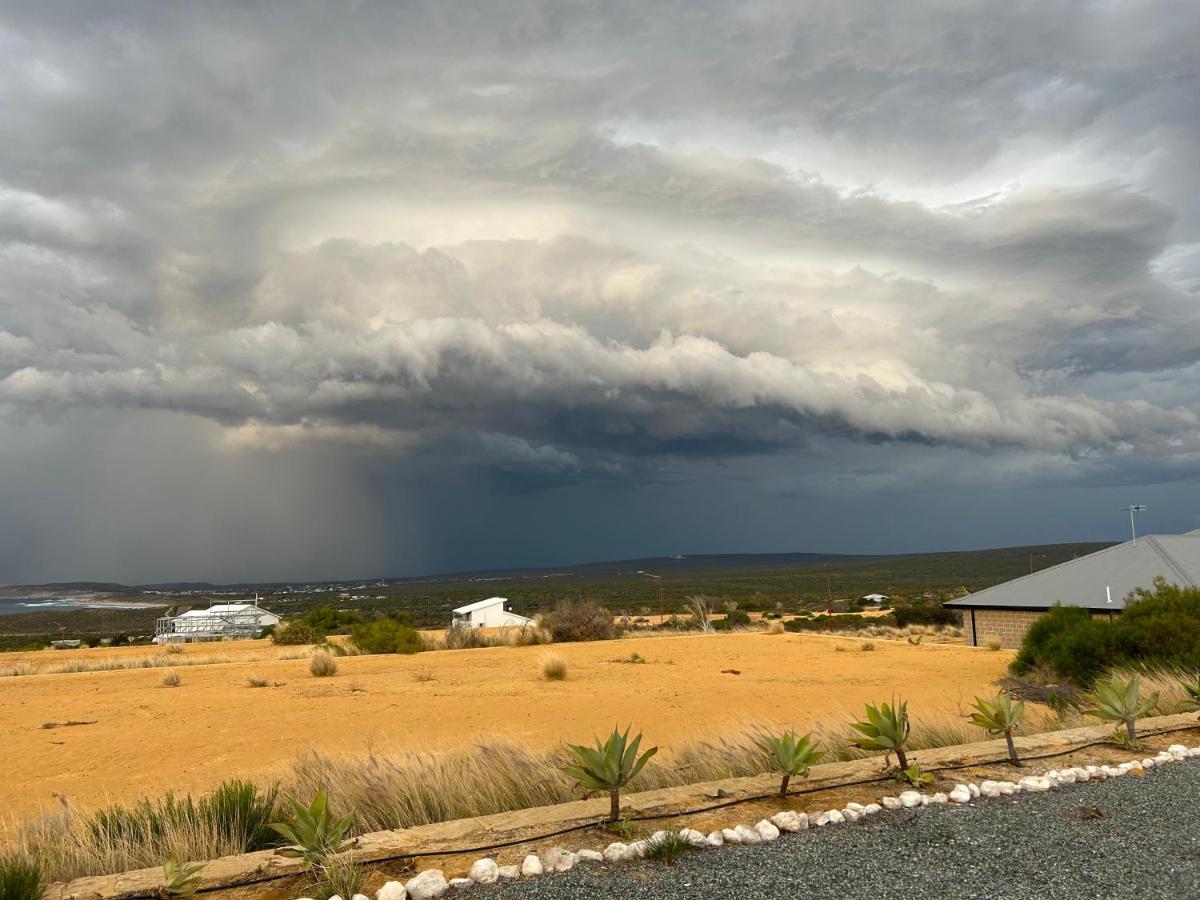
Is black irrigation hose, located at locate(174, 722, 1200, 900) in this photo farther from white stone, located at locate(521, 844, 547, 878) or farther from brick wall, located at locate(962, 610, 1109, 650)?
brick wall, located at locate(962, 610, 1109, 650)

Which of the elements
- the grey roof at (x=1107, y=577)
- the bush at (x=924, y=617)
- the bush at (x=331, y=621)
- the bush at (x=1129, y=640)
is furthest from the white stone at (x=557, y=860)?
the bush at (x=924, y=617)

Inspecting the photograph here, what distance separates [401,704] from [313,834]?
1199 cm

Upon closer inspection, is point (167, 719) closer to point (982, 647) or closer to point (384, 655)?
point (384, 655)

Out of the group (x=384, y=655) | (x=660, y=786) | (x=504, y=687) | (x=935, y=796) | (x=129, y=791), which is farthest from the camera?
(x=384, y=655)

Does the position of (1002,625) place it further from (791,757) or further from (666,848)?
(666,848)

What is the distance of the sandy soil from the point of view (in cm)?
1129

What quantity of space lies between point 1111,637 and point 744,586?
85020 mm

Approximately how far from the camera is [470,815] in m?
6.46

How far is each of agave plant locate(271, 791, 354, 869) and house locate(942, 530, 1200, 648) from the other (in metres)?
23.2

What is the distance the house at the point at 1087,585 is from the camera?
77.8ft

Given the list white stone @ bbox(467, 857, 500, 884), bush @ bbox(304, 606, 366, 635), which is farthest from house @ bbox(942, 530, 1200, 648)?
bush @ bbox(304, 606, 366, 635)

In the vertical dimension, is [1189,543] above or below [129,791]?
above

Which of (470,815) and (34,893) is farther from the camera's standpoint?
(470,815)

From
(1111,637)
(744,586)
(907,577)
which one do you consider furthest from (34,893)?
(907,577)
